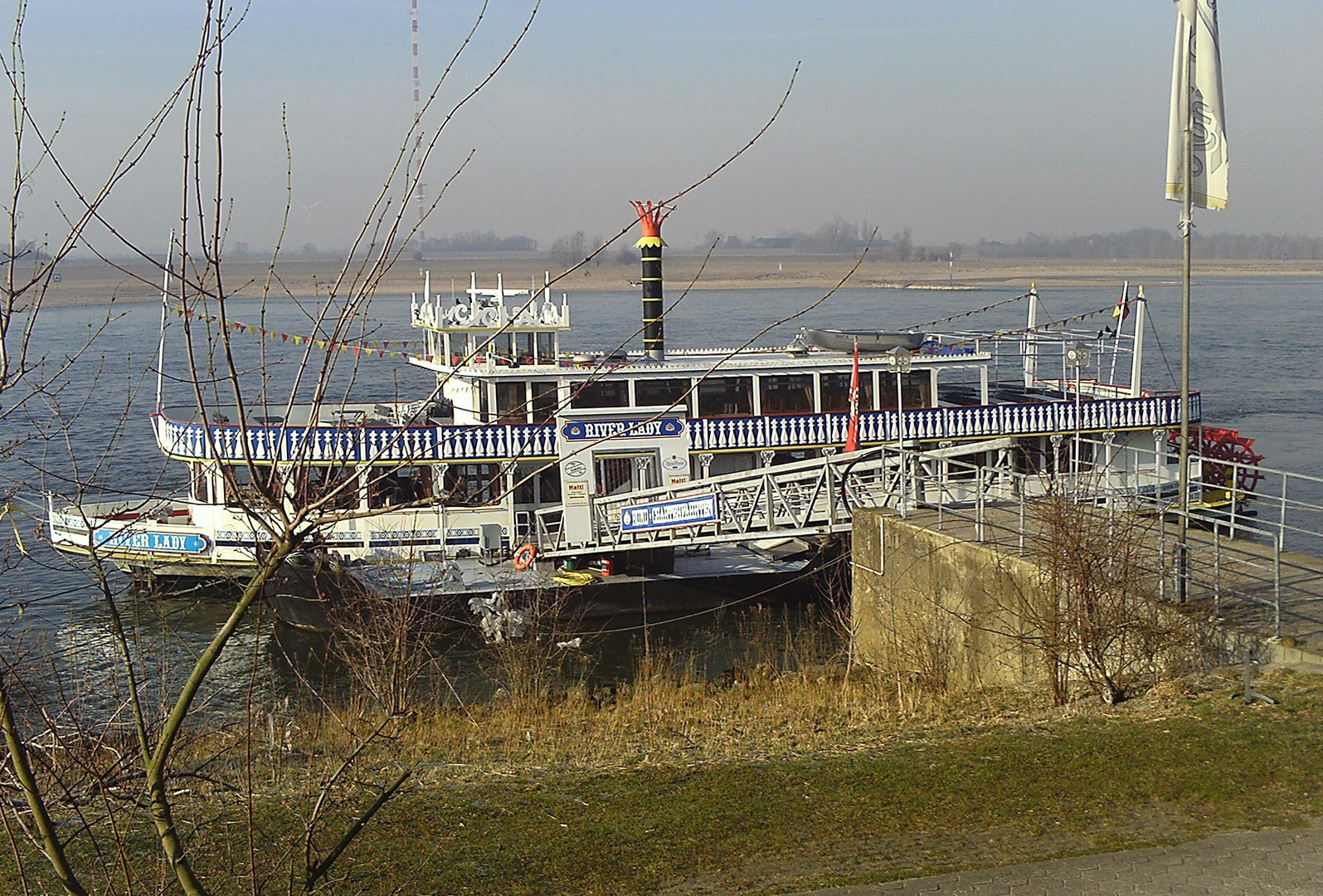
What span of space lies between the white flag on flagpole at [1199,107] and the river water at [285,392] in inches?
279

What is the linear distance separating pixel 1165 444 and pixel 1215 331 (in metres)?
54.2

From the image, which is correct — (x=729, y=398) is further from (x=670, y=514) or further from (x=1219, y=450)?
(x=1219, y=450)

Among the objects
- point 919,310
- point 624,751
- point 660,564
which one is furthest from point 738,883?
point 919,310

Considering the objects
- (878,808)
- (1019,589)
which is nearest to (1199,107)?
(1019,589)

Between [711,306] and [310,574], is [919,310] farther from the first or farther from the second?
[310,574]

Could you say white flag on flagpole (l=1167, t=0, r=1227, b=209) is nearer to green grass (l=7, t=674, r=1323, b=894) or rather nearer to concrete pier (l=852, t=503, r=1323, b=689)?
concrete pier (l=852, t=503, r=1323, b=689)

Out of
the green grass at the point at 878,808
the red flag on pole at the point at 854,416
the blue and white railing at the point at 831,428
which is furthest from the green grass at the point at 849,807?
the red flag on pole at the point at 854,416

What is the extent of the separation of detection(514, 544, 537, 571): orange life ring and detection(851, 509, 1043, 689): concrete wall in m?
7.02

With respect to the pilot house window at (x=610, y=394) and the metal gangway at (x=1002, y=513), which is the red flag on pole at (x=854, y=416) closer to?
the metal gangway at (x=1002, y=513)

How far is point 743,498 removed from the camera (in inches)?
888

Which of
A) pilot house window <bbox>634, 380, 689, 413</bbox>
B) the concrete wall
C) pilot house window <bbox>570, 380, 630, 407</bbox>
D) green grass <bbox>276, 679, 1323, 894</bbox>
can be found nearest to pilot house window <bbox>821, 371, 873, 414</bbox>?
pilot house window <bbox>634, 380, 689, 413</bbox>

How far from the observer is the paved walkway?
284 inches

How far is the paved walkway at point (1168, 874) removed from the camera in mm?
7203

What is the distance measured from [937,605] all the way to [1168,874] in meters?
7.10
